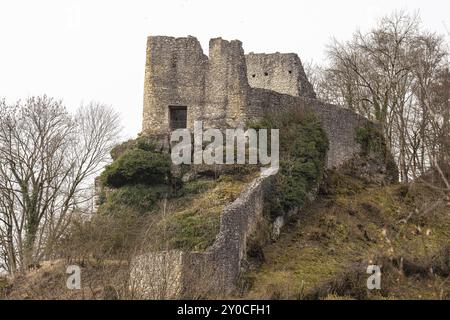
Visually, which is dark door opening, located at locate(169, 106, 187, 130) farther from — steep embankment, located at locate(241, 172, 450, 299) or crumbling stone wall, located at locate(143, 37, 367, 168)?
steep embankment, located at locate(241, 172, 450, 299)

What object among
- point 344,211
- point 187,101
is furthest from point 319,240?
point 187,101

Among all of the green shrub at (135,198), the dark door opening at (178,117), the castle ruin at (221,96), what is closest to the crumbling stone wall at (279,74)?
the castle ruin at (221,96)

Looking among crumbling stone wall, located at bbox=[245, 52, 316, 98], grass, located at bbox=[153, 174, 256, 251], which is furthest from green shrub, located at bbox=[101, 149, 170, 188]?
crumbling stone wall, located at bbox=[245, 52, 316, 98]

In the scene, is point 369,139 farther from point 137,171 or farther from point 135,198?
point 135,198

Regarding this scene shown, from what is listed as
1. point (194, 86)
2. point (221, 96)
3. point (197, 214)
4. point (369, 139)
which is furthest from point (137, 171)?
point (369, 139)

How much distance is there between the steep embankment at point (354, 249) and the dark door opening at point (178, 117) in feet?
18.3

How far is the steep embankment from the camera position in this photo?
25.9 metres

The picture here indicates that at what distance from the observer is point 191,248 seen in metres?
27.1

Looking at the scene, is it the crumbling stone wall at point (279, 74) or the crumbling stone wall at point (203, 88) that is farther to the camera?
the crumbling stone wall at point (279, 74)

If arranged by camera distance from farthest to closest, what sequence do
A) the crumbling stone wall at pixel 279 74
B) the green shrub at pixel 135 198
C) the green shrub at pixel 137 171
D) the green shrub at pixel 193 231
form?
the crumbling stone wall at pixel 279 74 < the green shrub at pixel 137 171 < the green shrub at pixel 135 198 < the green shrub at pixel 193 231

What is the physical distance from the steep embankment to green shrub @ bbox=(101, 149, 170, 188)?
467cm

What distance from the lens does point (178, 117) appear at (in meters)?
34.7

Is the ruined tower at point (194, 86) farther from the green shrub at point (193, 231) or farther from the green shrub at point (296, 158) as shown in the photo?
the green shrub at point (193, 231)

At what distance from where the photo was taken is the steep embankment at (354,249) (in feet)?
85.1
